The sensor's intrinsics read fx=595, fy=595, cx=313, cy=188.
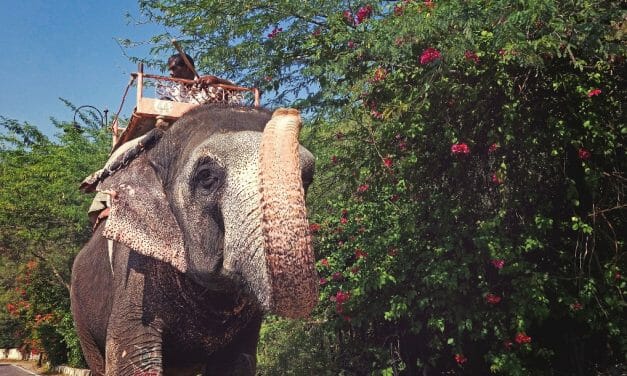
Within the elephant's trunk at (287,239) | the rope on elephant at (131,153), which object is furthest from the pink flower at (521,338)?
the rope on elephant at (131,153)

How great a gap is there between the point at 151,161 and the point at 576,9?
3.29 m

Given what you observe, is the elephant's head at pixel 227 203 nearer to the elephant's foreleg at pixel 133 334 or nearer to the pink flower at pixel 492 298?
the elephant's foreleg at pixel 133 334

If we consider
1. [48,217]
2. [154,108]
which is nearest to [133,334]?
[154,108]

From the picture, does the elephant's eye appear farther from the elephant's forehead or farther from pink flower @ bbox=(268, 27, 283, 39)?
pink flower @ bbox=(268, 27, 283, 39)

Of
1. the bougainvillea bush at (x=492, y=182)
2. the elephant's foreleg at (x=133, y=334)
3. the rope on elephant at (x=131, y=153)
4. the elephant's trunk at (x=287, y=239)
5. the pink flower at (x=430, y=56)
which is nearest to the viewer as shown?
the elephant's trunk at (x=287, y=239)

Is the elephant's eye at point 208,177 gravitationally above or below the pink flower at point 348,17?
below

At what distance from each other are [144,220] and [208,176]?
1.31 ft

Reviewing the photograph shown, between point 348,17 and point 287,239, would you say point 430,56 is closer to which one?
point 348,17

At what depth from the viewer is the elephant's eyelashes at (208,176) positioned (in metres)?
2.53

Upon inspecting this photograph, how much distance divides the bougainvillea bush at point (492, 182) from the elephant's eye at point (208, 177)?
Answer: 96.1 inches

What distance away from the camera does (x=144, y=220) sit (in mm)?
2734

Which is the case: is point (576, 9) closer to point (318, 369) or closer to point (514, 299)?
point (514, 299)

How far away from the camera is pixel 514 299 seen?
4531 mm

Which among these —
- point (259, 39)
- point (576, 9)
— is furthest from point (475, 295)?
point (259, 39)
